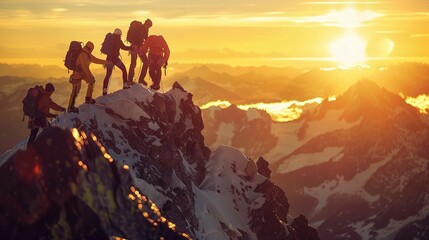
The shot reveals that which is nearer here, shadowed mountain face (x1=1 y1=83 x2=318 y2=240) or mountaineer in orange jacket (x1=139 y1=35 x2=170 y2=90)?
shadowed mountain face (x1=1 y1=83 x2=318 y2=240)

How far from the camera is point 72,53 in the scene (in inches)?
2012

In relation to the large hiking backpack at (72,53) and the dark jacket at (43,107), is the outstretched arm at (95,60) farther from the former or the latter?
the dark jacket at (43,107)

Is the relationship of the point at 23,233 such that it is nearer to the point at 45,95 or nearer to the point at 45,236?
the point at 45,236

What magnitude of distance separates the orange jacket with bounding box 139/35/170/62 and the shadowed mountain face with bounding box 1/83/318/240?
10.0 metres

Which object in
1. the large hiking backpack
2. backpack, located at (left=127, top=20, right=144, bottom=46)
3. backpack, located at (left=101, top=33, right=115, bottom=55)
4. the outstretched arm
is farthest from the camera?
backpack, located at (left=127, top=20, right=144, bottom=46)

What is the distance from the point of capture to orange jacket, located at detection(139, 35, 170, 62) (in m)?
75.1

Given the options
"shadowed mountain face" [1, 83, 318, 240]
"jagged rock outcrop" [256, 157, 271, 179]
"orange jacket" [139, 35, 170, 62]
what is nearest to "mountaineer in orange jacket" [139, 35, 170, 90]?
"orange jacket" [139, 35, 170, 62]

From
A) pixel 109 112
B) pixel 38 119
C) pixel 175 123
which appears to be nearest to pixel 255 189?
pixel 175 123

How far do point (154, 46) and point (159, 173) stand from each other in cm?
3267

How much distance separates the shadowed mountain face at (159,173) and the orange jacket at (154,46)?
10.0 m

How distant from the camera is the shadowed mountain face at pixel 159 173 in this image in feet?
56.4

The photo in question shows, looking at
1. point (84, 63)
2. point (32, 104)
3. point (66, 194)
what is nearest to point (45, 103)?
point (32, 104)

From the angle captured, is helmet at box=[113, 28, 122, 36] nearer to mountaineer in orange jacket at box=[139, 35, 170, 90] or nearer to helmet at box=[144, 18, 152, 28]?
helmet at box=[144, 18, 152, 28]

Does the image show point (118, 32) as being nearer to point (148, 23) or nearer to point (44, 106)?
point (148, 23)
